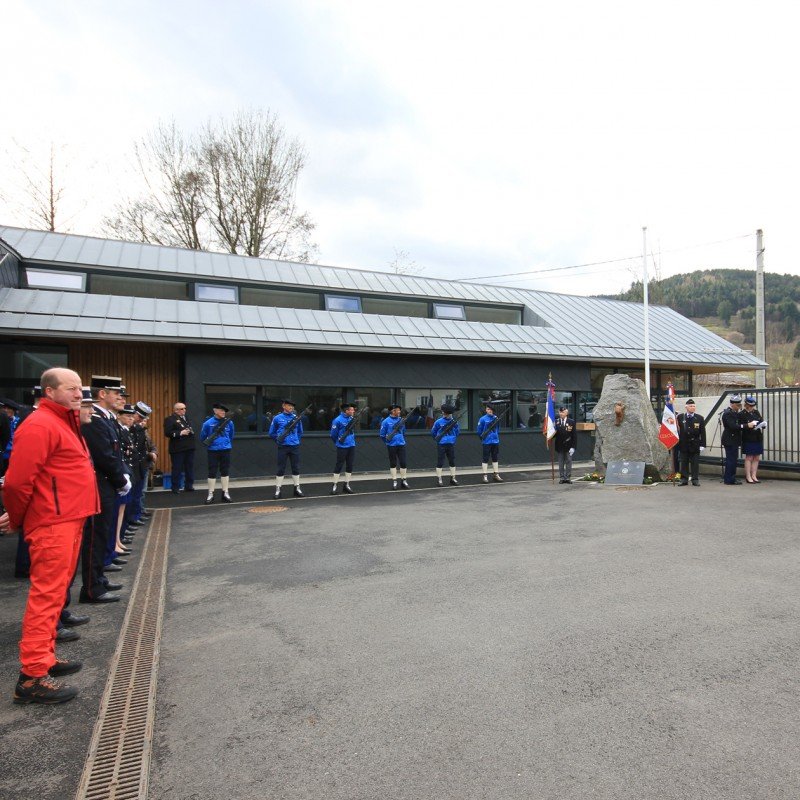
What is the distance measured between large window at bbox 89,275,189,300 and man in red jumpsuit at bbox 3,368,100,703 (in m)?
11.4

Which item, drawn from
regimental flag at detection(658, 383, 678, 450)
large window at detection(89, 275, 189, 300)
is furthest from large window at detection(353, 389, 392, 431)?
regimental flag at detection(658, 383, 678, 450)

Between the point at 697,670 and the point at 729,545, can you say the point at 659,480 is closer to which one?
the point at 729,545

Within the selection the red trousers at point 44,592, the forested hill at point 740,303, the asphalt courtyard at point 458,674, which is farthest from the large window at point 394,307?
the forested hill at point 740,303

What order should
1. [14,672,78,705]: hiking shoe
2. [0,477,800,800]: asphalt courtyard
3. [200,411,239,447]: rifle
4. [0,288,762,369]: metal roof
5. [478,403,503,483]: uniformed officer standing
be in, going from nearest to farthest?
1. [0,477,800,800]: asphalt courtyard
2. [14,672,78,705]: hiking shoe
3. [200,411,239,447]: rifle
4. [0,288,762,369]: metal roof
5. [478,403,503,483]: uniformed officer standing

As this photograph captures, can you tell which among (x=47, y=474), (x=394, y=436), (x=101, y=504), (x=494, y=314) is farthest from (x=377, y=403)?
(x=47, y=474)

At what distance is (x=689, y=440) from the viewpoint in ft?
40.6

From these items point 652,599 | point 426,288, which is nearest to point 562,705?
point 652,599

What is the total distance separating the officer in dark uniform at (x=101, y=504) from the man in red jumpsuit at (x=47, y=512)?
1193 millimetres

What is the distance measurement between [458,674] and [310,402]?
11372mm

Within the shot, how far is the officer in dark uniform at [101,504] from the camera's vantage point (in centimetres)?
491

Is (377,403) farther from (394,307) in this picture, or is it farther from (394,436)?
(394,307)

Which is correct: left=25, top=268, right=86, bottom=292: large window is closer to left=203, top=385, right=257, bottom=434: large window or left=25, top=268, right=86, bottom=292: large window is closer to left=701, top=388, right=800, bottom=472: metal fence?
left=203, top=385, right=257, bottom=434: large window

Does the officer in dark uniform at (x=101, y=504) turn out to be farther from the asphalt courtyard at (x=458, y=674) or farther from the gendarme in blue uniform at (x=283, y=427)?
the gendarme in blue uniform at (x=283, y=427)

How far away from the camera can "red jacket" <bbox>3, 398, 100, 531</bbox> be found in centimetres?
338
